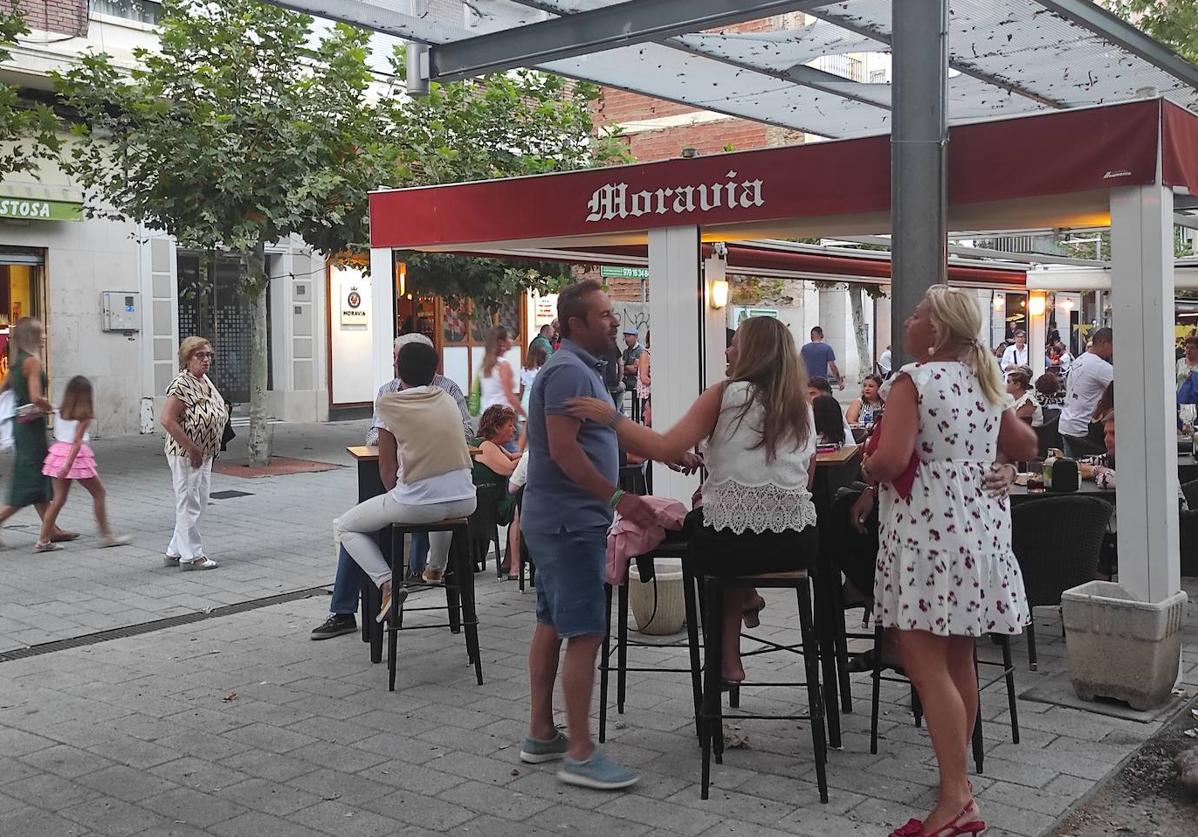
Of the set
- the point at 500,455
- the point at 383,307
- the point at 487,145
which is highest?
the point at 487,145

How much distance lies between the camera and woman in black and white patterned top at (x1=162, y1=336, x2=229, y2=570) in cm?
885

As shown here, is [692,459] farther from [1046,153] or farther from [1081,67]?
[1081,67]

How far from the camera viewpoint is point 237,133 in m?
14.5

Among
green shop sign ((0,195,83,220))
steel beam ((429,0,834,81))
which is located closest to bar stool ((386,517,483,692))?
steel beam ((429,0,834,81))

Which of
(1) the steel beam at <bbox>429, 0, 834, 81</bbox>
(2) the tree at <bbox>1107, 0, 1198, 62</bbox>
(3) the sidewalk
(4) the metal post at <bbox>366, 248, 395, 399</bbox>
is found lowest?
(3) the sidewalk

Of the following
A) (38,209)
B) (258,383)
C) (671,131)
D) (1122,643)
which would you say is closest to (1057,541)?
(1122,643)

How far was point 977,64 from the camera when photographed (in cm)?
907

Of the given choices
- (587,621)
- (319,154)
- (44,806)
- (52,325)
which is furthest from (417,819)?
(52,325)

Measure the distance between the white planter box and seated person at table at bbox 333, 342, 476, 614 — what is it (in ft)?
9.67

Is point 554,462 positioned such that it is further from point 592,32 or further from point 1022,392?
point 1022,392

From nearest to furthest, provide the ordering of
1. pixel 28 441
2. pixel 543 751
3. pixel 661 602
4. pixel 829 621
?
1. pixel 543 751
2. pixel 829 621
3. pixel 661 602
4. pixel 28 441

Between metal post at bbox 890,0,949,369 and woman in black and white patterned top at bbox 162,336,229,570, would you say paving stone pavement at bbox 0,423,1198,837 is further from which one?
metal post at bbox 890,0,949,369

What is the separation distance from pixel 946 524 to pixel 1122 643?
1908mm

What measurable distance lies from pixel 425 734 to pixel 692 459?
1.65 meters
